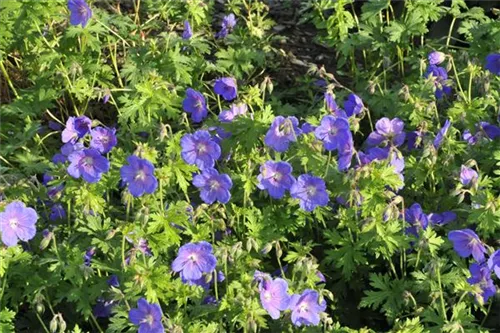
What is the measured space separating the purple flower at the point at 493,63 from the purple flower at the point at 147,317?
1869mm

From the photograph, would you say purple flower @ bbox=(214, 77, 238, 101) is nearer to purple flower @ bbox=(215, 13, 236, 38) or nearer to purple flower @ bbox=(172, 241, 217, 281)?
purple flower @ bbox=(215, 13, 236, 38)

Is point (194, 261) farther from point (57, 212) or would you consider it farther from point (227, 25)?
point (227, 25)

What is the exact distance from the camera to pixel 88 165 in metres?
3.20

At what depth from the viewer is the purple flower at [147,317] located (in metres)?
2.81

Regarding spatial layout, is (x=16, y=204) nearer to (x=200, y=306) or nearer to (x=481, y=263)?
(x=200, y=306)

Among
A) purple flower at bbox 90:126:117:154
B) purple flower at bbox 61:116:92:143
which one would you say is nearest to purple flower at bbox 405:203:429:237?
purple flower at bbox 90:126:117:154

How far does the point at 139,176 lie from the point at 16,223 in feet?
1.45

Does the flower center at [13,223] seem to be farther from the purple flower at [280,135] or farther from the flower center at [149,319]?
the purple flower at [280,135]

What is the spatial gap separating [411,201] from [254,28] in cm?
137

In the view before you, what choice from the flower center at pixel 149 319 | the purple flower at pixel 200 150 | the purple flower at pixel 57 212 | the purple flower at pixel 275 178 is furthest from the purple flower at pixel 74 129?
the flower center at pixel 149 319

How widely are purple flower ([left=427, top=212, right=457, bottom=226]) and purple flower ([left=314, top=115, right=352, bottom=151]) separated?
0.47 meters

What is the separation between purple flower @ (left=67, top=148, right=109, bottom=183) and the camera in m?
3.18

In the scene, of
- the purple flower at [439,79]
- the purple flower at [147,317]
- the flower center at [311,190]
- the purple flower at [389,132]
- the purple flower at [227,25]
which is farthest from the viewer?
the purple flower at [227,25]

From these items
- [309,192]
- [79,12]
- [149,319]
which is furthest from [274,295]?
[79,12]
